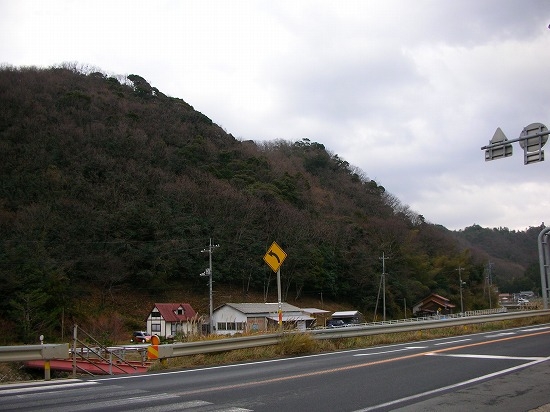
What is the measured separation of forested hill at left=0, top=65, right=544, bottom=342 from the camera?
51.8 m

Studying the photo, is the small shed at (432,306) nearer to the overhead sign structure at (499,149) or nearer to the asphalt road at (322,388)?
the overhead sign structure at (499,149)

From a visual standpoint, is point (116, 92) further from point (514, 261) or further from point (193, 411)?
point (514, 261)

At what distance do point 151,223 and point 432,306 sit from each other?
45.9 meters

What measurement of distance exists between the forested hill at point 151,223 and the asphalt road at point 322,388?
111 feet

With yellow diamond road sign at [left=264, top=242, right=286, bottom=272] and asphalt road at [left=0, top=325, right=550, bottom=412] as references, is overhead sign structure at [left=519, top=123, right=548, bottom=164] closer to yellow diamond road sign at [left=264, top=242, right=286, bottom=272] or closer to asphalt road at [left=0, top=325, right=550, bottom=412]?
asphalt road at [left=0, top=325, right=550, bottom=412]

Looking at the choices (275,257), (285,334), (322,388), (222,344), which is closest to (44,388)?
(222,344)

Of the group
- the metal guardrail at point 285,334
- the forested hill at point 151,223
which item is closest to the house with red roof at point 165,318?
the forested hill at point 151,223

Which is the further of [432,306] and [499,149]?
[432,306]

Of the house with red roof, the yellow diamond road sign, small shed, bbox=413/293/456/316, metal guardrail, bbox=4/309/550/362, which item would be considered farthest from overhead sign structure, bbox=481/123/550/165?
small shed, bbox=413/293/456/316

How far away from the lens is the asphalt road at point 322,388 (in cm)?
731

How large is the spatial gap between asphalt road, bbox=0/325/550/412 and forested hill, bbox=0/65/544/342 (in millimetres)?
33852

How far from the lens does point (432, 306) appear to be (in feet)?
259

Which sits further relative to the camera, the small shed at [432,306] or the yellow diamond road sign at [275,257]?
the small shed at [432,306]

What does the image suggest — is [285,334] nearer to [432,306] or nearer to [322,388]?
[322,388]
